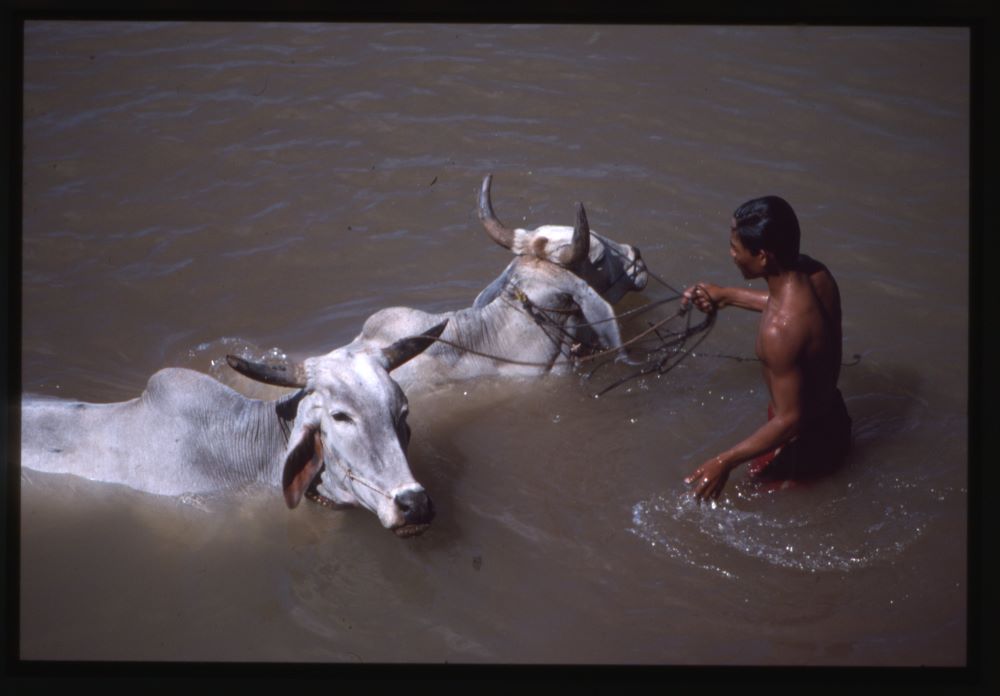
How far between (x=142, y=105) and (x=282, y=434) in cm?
353

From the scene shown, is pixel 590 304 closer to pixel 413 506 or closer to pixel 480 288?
pixel 480 288

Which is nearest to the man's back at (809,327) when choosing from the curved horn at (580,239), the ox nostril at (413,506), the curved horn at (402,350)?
the curved horn at (580,239)

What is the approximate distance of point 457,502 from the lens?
4520 mm

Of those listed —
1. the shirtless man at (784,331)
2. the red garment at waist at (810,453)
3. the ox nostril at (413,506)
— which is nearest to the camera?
the ox nostril at (413,506)

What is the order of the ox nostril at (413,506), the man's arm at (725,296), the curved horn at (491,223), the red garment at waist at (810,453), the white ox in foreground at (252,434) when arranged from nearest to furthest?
the ox nostril at (413,506), the white ox in foreground at (252,434), the red garment at waist at (810,453), the man's arm at (725,296), the curved horn at (491,223)

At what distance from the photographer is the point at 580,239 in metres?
4.98

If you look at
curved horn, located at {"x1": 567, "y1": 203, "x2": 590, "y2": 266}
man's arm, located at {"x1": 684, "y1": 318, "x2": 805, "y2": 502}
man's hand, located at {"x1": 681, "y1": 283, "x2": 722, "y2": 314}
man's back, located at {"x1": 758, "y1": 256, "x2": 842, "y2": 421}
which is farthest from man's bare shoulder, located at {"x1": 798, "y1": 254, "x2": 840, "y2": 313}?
curved horn, located at {"x1": 567, "y1": 203, "x2": 590, "y2": 266}

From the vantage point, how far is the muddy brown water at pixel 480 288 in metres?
4.07

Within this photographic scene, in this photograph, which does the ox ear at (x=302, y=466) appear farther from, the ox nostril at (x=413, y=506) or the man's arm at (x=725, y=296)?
the man's arm at (x=725, y=296)

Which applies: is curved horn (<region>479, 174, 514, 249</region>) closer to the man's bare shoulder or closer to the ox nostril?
the man's bare shoulder

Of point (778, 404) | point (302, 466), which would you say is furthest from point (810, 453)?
point (302, 466)

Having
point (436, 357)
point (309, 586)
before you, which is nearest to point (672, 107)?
point (436, 357)

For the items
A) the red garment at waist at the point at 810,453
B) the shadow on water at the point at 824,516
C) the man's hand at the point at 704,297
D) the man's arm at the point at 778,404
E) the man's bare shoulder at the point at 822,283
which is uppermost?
the man's bare shoulder at the point at 822,283

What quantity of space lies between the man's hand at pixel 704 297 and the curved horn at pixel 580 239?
0.62 meters
